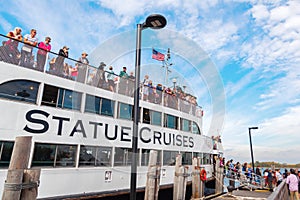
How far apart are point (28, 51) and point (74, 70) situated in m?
1.93

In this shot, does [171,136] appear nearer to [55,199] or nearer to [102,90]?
[102,90]

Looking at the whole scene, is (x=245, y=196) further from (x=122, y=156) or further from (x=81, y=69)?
(x=81, y=69)

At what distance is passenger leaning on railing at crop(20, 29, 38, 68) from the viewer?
7.71 metres

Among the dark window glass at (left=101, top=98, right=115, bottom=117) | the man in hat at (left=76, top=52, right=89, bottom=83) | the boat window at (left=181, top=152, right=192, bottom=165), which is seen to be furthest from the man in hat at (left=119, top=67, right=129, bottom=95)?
the boat window at (left=181, top=152, right=192, bottom=165)

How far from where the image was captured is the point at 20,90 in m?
7.66

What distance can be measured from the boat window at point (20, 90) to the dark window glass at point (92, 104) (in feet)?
7.09

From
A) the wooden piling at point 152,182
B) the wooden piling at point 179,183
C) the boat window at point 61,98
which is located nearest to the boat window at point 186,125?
the wooden piling at point 179,183

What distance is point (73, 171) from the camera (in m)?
8.55

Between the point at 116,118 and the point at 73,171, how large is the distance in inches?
125

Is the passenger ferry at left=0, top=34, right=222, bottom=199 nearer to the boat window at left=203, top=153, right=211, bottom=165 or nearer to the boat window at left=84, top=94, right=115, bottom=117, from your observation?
the boat window at left=84, top=94, right=115, bottom=117

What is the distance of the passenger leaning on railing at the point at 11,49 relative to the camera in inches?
284

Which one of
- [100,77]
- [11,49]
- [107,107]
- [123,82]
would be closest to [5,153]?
[11,49]

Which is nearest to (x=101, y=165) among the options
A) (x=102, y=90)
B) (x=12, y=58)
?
(x=102, y=90)

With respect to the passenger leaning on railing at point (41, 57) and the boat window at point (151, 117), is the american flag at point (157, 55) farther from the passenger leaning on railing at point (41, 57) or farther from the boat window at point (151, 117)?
the passenger leaning on railing at point (41, 57)
